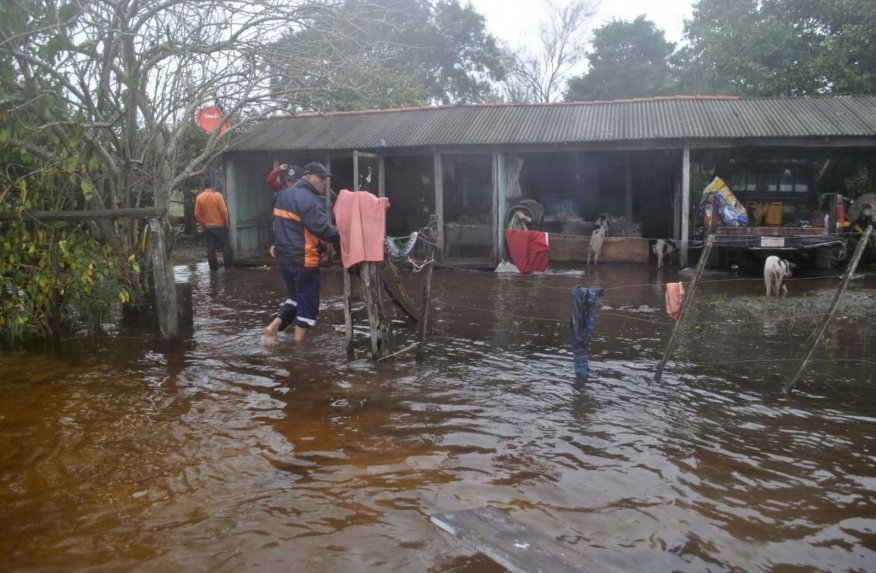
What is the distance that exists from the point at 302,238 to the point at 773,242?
8904 millimetres

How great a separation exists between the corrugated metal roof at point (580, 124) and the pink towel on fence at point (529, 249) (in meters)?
3.71

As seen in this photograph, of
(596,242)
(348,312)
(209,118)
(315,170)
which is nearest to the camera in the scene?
(348,312)

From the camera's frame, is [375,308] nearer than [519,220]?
Yes

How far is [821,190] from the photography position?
15.9m

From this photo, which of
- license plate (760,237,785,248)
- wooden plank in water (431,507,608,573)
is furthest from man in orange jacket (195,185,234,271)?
wooden plank in water (431,507,608,573)

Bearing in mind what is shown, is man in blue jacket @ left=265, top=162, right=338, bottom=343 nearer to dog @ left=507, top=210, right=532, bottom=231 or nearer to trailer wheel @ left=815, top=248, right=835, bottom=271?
dog @ left=507, top=210, right=532, bottom=231

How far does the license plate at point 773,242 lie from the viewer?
1205cm

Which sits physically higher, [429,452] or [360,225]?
[360,225]

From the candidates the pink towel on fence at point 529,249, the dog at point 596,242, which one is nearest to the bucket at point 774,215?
the dog at point 596,242

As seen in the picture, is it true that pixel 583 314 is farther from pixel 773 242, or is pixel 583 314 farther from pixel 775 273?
pixel 773 242

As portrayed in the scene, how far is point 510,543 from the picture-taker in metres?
3.15

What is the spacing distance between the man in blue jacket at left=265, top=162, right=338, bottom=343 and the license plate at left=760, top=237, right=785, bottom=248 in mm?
8577

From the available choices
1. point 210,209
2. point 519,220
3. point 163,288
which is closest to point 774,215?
point 519,220

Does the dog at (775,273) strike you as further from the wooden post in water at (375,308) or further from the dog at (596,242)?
the wooden post in water at (375,308)
